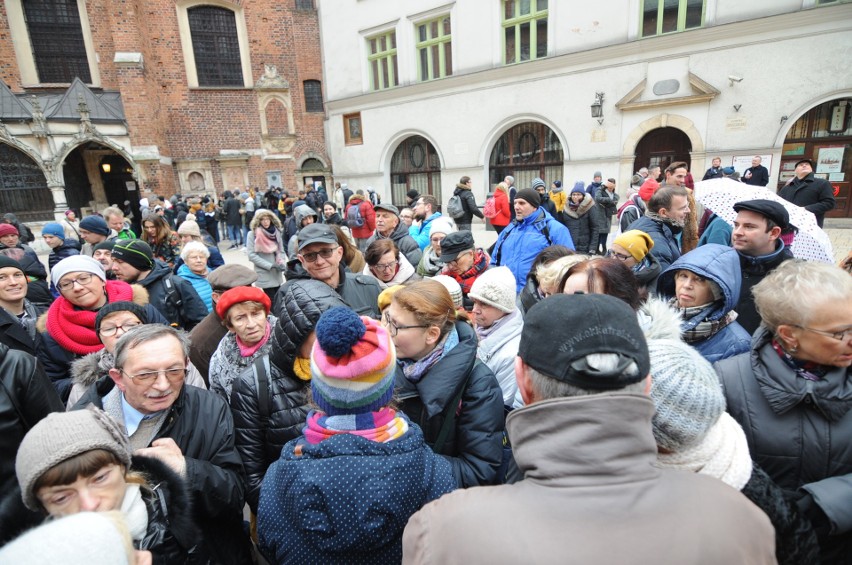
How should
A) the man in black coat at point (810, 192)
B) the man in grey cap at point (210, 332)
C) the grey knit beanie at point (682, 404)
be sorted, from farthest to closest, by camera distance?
the man in black coat at point (810, 192)
the man in grey cap at point (210, 332)
the grey knit beanie at point (682, 404)

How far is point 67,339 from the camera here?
270cm

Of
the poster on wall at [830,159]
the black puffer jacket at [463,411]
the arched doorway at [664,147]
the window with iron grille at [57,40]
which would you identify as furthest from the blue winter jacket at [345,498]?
the window with iron grille at [57,40]

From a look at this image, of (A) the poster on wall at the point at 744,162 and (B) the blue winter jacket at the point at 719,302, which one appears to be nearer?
(B) the blue winter jacket at the point at 719,302

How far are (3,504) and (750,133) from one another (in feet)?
46.8

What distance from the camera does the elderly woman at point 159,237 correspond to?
5238 millimetres

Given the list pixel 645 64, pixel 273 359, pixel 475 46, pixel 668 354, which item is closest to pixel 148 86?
pixel 475 46

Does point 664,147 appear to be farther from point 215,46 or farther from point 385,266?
point 215,46

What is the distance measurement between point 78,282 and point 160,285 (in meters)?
0.95

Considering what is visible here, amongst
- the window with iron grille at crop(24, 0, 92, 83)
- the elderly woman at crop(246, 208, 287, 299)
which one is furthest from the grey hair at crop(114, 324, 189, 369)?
the window with iron grille at crop(24, 0, 92, 83)

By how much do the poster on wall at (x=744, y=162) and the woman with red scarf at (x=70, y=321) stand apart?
13.1 metres

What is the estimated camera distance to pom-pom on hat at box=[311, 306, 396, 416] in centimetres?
125

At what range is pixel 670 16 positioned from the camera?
11.6 m

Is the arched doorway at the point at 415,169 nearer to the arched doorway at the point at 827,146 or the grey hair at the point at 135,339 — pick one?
the arched doorway at the point at 827,146

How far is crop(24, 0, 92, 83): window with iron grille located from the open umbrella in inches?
914
